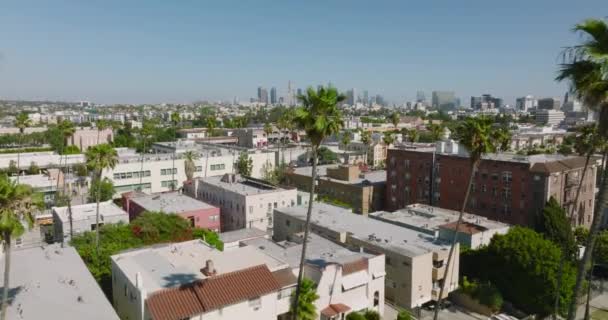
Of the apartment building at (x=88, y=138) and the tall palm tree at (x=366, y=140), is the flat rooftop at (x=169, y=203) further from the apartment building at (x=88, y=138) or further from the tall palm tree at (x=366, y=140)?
the apartment building at (x=88, y=138)

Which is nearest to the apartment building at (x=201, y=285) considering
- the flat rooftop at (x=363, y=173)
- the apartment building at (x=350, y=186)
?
the apartment building at (x=350, y=186)

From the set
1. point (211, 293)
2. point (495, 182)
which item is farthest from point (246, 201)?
point (495, 182)

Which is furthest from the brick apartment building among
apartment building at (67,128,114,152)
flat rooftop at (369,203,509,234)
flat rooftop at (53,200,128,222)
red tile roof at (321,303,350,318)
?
apartment building at (67,128,114,152)

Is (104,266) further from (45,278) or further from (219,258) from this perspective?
(219,258)

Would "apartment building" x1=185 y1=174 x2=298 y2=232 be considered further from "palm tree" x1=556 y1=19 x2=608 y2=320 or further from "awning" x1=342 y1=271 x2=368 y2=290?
"palm tree" x1=556 y1=19 x2=608 y2=320

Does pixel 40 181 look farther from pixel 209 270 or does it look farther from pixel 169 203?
pixel 209 270

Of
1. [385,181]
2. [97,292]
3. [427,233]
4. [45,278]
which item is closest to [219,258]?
[97,292]
